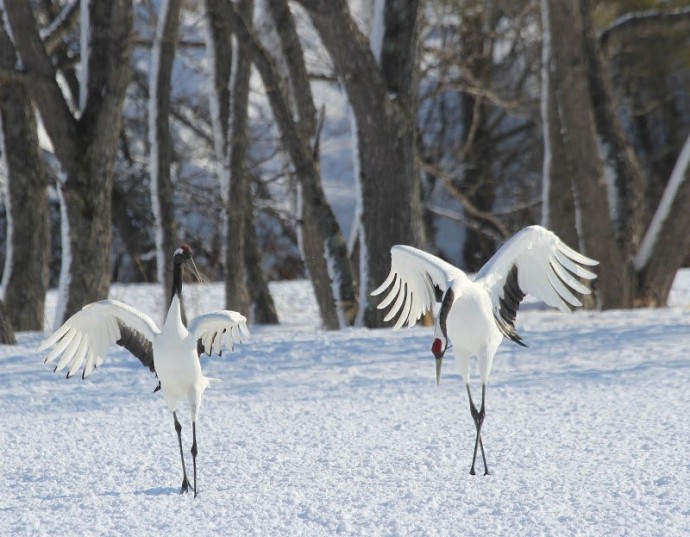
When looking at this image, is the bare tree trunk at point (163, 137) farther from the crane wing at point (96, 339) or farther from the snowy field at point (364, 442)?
the crane wing at point (96, 339)

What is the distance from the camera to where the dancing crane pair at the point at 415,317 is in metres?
5.30

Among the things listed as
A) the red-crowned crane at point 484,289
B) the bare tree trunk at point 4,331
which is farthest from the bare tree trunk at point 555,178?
the red-crowned crane at point 484,289

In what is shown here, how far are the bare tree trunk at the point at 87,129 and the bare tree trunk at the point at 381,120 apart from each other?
2.03 m

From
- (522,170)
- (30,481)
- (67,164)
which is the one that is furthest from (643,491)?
(522,170)

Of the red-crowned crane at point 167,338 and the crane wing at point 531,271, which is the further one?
the crane wing at point 531,271

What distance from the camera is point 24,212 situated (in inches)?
484

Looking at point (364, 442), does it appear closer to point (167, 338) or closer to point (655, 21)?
point (167, 338)

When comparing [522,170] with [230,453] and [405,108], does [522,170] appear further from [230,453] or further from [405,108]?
[230,453]

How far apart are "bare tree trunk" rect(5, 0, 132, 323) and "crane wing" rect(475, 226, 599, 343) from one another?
18.5 feet

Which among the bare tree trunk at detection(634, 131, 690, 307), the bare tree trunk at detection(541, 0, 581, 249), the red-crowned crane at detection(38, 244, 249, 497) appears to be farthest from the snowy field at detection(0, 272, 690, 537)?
the bare tree trunk at detection(541, 0, 581, 249)

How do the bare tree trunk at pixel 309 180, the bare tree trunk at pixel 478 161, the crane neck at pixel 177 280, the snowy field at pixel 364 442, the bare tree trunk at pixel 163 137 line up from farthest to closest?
the bare tree trunk at pixel 478 161 < the bare tree trunk at pixel 163 137 < the bare tree trunk at pixel 309 180 < the crane neck at pixel 177 280 < the snowy field at pixel 364 442

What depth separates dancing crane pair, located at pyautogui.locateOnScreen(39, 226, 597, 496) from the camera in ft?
17.4

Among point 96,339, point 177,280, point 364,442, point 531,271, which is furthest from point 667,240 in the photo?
point 96,339

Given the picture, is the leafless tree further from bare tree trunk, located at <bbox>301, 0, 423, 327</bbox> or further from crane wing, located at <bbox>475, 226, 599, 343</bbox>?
crane wing, located at <bbox>475, 226, 599, 343</bbox>
